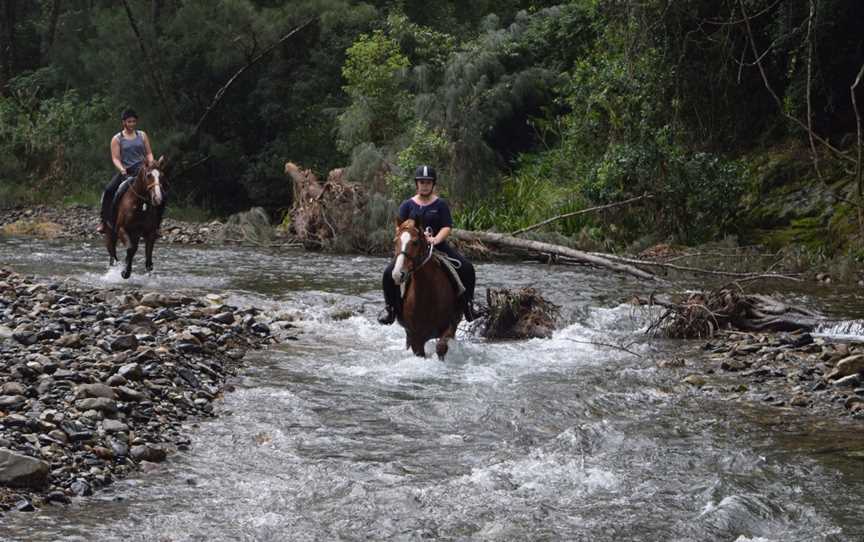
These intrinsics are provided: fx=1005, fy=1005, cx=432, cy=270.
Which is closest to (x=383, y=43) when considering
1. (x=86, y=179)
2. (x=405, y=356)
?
(x=86, y=179)

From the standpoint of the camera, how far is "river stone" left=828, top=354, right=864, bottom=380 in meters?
9.66

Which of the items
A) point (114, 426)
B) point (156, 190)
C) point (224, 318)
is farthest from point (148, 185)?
point (114, 426)

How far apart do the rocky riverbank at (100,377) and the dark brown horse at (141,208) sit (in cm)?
278

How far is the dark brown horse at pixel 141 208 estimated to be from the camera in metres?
16.2

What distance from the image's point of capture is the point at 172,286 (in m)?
16.1

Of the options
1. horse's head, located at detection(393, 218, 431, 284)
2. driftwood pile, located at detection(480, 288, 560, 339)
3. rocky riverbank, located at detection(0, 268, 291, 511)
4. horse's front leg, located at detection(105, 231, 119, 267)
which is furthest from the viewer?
horse's front leg, located at detection(105, 231, 119, 267)

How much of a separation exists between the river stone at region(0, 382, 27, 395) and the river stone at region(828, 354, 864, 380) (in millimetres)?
7236

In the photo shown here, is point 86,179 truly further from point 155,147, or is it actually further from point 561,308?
point 561,308

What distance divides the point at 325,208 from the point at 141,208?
691 cm

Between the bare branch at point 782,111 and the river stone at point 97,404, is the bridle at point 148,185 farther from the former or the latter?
the bare branch at point 782,111

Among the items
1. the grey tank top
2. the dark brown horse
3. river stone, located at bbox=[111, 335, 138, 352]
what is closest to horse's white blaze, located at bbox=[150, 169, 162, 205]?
the dark brown horse

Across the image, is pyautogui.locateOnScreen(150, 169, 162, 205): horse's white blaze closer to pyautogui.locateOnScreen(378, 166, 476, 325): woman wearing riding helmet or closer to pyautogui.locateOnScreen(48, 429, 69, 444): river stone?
pyautogui.locateOnScreen(378, 166, 476, 325): woman wearing riding helmet

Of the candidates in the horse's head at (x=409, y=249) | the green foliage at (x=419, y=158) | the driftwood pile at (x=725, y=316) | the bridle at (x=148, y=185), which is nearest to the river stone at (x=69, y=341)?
the horse's head at (x=409, y=249)

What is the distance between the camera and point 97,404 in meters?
7.69
